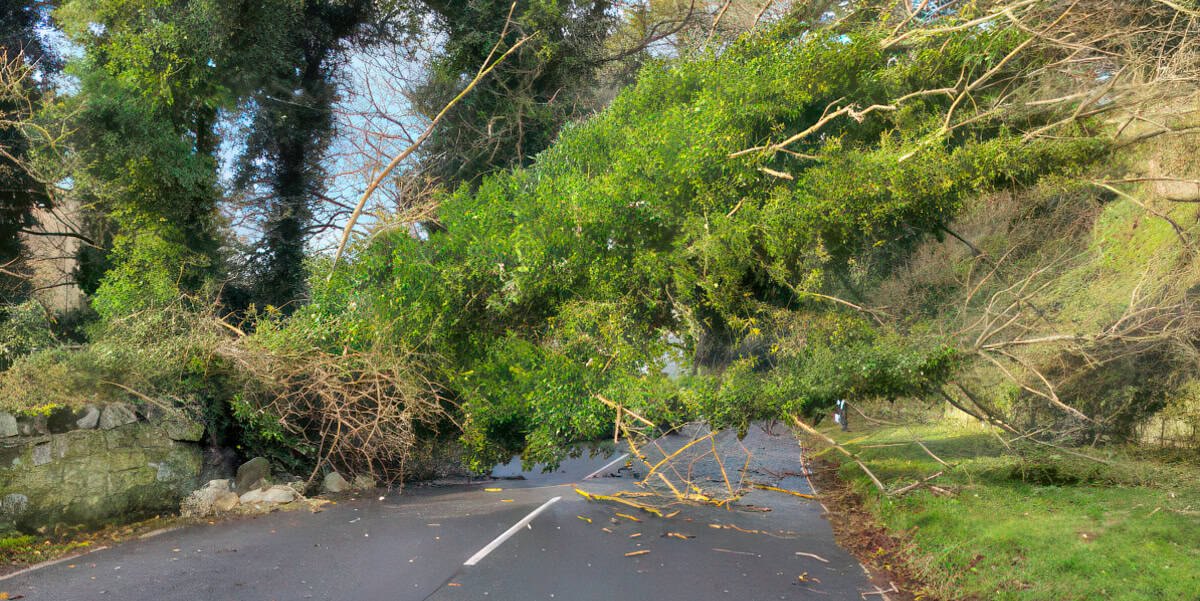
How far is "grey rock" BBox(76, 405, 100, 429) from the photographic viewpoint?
1013 centimetres

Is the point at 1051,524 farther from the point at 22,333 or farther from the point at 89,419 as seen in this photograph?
the point at 22,333

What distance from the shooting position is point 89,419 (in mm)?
10242

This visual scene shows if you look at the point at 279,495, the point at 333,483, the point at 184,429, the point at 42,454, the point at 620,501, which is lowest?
the point at 620,501

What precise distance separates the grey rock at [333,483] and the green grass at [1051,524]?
32.2 ft

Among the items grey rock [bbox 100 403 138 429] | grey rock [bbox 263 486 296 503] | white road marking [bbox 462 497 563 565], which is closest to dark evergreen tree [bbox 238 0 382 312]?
grey rock [bbox 263 486 296 503]

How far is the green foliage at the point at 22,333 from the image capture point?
12297mm

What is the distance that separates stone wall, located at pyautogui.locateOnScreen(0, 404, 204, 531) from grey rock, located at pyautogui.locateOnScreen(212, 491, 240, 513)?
1.35 feet

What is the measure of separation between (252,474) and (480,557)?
6.14m

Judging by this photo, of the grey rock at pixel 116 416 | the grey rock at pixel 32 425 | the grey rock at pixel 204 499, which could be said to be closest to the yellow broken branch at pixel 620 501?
the grey rock at pixel 204 499

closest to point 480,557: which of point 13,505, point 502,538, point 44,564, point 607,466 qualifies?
point 502,538

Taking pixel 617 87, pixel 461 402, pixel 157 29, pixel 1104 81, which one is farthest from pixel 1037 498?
pixel 157 29

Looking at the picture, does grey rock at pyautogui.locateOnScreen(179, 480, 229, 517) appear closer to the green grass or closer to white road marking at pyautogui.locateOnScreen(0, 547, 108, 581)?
white road marking at pyautogui.locateOnScreen(0, 547, 108, 581)

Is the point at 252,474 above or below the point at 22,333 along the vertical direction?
below

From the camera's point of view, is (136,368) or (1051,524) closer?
(1051,524)
